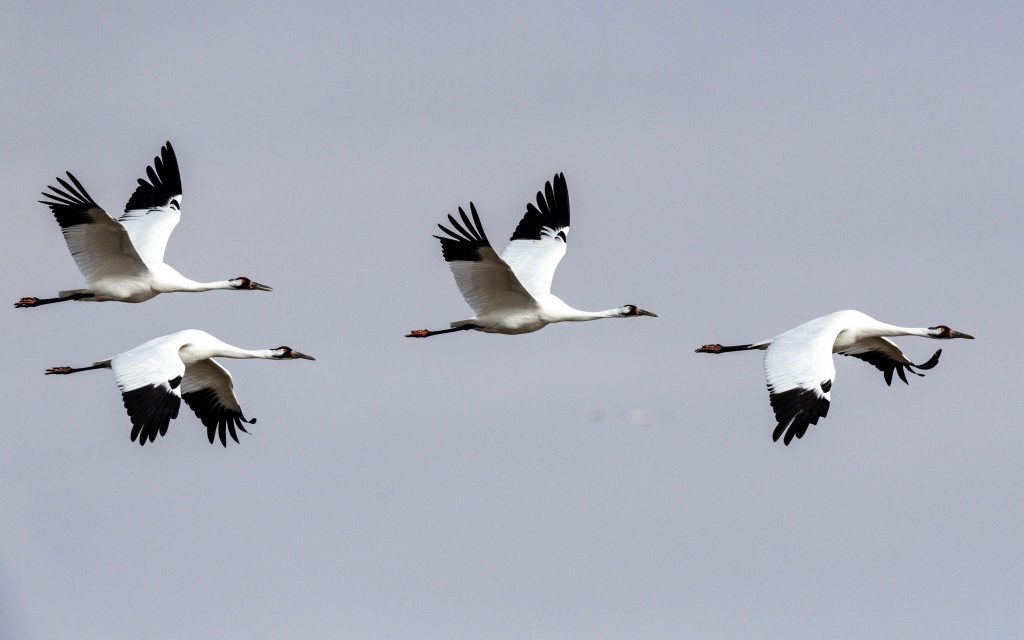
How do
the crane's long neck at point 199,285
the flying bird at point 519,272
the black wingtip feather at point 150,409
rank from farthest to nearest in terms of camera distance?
the crane's long neck at point 199,285
the flying bird at point 519,272
the black wingtip feather at point 150,409

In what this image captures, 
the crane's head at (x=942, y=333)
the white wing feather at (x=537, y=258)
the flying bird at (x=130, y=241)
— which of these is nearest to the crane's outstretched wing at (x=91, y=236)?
the flying bird at (x=130, y=241)

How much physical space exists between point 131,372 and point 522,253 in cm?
746

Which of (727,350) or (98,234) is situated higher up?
(98,234)

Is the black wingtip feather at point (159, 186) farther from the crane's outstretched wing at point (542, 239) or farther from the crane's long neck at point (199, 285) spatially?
the crane's outstretched wing at point (542, 239)

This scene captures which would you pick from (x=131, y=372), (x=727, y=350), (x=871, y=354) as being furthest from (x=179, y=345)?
(x=871, y=354)

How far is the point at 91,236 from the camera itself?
34656mm

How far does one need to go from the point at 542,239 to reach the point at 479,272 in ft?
11.6

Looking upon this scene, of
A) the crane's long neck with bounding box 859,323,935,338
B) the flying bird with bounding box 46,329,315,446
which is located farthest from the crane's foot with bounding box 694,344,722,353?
the flying bird with bounding box 46,329,315,446

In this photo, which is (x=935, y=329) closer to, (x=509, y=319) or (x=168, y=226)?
(x=509, y=319)

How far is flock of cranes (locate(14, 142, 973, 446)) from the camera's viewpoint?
3173cm

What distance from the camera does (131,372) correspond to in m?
32.0

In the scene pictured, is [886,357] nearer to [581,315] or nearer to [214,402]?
[581,315]

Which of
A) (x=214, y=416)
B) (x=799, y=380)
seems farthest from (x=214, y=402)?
(x=799, y=380)

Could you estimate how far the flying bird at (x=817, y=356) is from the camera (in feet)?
103
